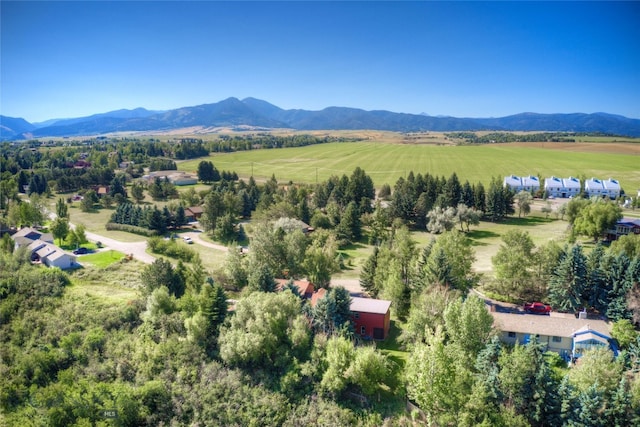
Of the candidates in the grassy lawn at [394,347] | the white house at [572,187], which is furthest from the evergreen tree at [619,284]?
the white house at [572,187]

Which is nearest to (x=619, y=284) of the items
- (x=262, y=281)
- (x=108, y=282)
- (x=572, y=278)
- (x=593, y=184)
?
(x=572, y=278)

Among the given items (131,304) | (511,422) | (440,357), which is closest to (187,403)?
(131,304)

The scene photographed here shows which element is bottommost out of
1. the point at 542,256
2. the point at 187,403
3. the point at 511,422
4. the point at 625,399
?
the point at 187,403

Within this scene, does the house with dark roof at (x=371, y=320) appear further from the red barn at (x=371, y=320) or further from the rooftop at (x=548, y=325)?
the rooftop at (x=548, y=325)

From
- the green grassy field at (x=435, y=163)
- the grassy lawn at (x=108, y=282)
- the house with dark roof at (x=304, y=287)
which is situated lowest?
the grassy lawn at (x=108, y=282)

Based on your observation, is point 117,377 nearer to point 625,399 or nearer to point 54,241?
point 625,399

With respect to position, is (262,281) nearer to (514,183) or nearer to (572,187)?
(514,183)

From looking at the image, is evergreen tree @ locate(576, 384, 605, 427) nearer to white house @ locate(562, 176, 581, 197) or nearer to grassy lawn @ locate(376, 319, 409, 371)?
grassy lawn @ locate(376, 319, 409, 371)

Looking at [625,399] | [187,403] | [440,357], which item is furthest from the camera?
[187,403]
